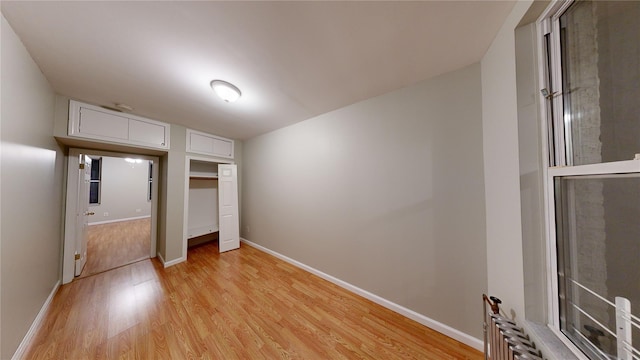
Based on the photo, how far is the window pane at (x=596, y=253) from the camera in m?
0.69

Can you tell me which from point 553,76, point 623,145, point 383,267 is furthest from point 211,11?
point 383,267

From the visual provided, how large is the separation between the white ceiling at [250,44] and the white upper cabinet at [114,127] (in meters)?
0.20

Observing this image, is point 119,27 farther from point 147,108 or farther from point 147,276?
point 147,276

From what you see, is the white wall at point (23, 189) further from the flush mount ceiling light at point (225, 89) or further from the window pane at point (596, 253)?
the window pane at point (596, 253)

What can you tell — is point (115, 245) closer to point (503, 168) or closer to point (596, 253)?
point (503, 168)

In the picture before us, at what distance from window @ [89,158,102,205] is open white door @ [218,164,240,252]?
544cm

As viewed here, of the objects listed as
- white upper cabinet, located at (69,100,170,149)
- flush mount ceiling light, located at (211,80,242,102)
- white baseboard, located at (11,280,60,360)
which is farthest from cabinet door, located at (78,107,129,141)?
white baseboard, located at (11,280,60,360)

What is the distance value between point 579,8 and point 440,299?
2.07 metres

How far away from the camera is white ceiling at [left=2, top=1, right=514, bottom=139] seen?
1049 millimetres

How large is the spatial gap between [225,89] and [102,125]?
1.94 metres

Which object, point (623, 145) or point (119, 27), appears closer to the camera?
point (623, 145)

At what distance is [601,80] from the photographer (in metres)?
0.79

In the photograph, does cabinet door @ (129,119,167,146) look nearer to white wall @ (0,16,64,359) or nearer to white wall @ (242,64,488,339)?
white wall @ (0,16,64,359)

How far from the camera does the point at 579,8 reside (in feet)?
2.82
